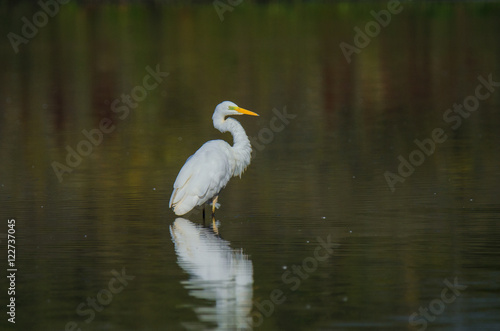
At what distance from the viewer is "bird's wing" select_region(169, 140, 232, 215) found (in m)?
13.1

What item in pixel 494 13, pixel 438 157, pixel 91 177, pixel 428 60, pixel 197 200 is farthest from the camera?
pixel 494 13

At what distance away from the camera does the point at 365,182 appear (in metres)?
15.2

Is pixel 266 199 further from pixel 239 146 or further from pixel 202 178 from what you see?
pixel 202 178

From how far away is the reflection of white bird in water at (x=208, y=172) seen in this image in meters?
13.1

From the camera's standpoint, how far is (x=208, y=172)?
43.9 ft

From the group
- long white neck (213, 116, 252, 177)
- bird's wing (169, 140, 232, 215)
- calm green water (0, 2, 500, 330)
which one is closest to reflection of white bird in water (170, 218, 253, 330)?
calm green water (0, 2, 500, 330)

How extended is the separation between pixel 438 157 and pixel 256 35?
32311 mm

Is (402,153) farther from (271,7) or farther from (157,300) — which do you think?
(271,7)

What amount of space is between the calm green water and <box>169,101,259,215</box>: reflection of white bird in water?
264 mm

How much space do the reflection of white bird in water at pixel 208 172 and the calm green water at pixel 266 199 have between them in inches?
10.4

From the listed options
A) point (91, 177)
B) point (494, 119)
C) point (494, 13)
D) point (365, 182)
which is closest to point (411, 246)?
point (365, 182)

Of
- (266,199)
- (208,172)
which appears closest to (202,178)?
(208,172)

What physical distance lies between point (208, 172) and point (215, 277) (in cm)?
349

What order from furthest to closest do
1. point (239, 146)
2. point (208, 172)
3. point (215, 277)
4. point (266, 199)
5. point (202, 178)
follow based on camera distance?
point (239, 146) → point (266, 199) → point (208, 172) → point (202, 178) → point (215, 277)
